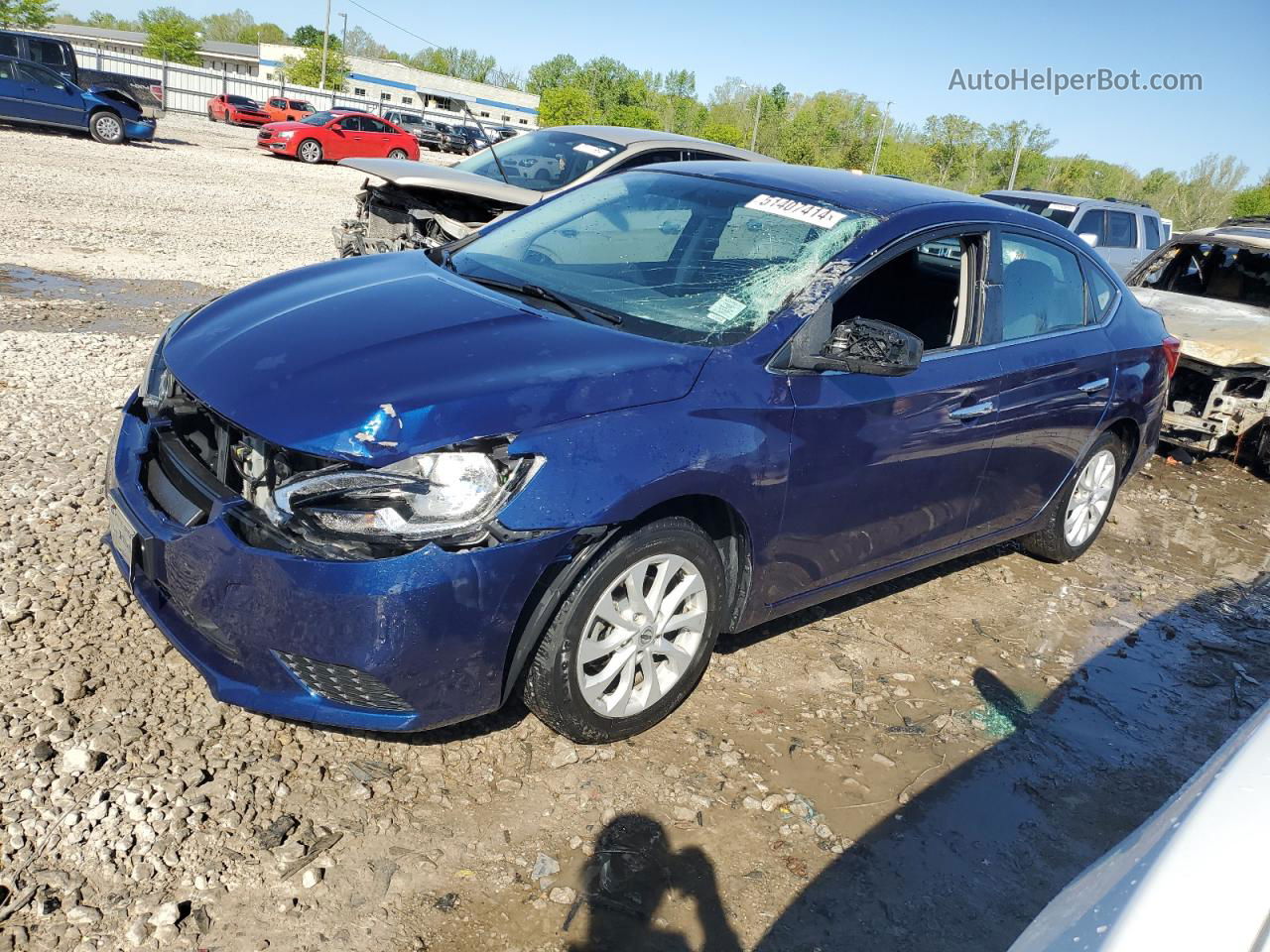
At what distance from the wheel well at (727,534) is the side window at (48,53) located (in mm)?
22138

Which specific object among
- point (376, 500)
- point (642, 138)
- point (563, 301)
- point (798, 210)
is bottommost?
point (376, 500)

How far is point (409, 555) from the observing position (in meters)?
2.52

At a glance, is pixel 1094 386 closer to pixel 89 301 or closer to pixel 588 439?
pixel 588 439

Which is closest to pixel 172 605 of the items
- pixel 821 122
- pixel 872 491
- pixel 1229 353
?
pixel 872 491

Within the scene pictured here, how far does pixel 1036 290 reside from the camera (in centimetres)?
437

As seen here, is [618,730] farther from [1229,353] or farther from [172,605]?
[1229,353]

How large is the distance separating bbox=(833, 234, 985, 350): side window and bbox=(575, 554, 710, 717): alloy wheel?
125 cm

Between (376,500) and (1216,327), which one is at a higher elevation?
(1216,327)

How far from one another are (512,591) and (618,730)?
755 mm

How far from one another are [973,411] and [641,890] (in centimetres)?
227

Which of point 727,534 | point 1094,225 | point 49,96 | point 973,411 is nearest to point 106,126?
point 49,96

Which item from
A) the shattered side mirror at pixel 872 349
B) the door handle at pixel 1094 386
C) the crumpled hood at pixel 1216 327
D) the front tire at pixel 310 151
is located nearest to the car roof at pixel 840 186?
the shattered side mirror at pixel 872 349

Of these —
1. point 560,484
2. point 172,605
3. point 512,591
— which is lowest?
point 172,605

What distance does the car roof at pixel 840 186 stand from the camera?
379cm
